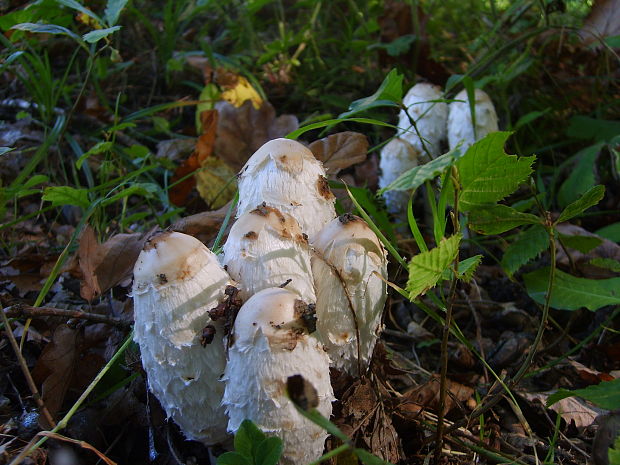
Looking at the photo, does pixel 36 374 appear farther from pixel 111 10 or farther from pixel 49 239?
pixel 111 10

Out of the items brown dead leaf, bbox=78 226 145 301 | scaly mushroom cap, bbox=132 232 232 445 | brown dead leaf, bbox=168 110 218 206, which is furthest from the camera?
brown dead leaf, bbox=168 110 218 206

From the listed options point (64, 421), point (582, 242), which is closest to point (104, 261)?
point (64, 421)

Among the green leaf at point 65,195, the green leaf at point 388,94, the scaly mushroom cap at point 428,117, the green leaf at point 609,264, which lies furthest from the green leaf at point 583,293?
the green leaf at point 65,195

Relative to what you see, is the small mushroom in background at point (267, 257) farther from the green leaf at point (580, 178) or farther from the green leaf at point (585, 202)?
the green leaf at point (580, 178)

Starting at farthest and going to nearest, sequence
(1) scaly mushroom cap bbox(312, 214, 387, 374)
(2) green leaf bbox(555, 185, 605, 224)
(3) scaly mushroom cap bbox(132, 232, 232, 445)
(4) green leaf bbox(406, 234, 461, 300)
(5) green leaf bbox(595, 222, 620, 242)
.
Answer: (5) green leaf bbox(595, 222, 620, 242) < (1) scaly mushroom cap bbox(312, 214, 387, 374) < (3) scaly mushroom cap bbox(132, 232, 232, 445) < (2) green leaf bbox(555, 185, 605, 224) < (4) green leaf bbox(406, 234, 461, 300)

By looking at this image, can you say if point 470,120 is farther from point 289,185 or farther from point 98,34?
point 98,34

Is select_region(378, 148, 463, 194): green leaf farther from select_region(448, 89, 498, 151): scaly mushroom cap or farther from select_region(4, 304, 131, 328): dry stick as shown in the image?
select_region(448, 89, 498, 151): scaly mushroom cap

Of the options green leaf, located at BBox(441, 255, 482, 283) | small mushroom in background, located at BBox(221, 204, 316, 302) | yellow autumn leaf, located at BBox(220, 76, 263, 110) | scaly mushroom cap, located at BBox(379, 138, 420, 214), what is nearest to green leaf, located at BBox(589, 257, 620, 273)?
green leaf, located at BBox(441, 255, 482, 283)
